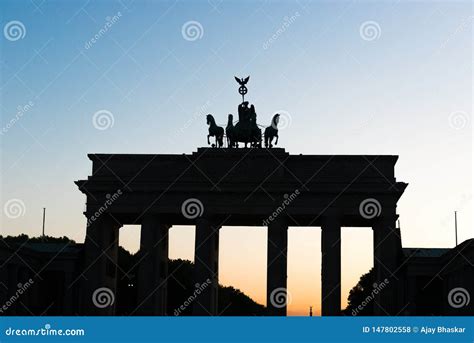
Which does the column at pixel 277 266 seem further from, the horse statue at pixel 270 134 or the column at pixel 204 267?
the horse statue at pixel 270 134

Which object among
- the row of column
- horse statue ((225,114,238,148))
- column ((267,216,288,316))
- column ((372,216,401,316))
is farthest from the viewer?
horse statue ((225,114,238,148))

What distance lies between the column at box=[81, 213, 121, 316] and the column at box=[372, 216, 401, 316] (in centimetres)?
2657

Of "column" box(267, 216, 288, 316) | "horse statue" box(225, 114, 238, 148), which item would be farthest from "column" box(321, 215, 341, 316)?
"horse statue" box(225, 114, 238, 148)

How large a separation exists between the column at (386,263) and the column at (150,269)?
21.7 meters

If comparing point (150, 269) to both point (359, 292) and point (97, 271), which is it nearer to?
point (97, 271)

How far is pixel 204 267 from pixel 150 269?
5383 mm

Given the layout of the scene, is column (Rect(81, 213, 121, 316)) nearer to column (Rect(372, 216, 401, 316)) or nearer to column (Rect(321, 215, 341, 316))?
column (Rect(321, 215, 341, 316))

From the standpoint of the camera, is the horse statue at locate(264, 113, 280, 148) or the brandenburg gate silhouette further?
the horse statue at locate(264, 113, 280, 148)

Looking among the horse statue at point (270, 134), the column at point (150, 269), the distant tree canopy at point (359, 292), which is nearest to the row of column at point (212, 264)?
the column at point (150, 269)

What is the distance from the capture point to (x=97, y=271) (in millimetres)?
81938

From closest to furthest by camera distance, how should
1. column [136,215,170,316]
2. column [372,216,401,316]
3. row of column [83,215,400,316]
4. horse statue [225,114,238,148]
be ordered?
column [372,216,401,316] < row of column [83,215,400,316] < column [136,215,170,316] < horse statue [225,114,238,148]

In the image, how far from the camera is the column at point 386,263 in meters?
79.4

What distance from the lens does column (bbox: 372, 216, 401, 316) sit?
7944cm

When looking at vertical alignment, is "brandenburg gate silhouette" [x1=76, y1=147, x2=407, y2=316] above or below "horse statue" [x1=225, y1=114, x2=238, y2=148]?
below
